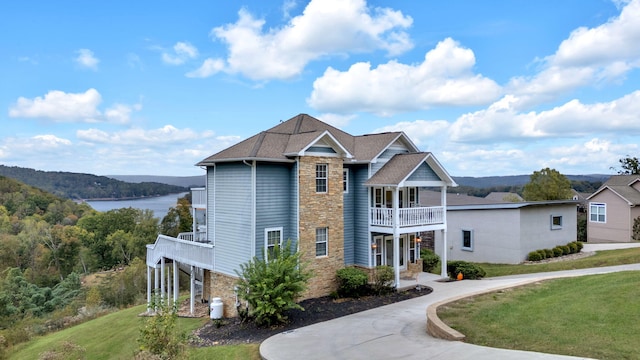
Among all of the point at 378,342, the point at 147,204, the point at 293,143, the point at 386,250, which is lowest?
the point at 378,342

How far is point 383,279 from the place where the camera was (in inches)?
704

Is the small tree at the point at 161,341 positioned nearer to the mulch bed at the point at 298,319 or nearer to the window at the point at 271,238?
the mulch bed at the point at 298,319

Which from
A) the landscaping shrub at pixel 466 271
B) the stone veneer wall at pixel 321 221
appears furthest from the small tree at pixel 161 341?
the landscaping shrub at pixel 466 271

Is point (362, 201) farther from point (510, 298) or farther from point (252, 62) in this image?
point (252, 62)

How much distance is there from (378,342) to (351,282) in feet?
19.4

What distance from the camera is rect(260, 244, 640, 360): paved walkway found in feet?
32.5

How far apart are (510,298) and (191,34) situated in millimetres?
19202

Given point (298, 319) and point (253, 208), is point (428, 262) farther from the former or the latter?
point (253, 208)

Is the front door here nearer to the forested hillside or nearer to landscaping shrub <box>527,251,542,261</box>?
landscaping shrub <box>527,251,542,261</box>

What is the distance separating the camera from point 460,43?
22.4 m

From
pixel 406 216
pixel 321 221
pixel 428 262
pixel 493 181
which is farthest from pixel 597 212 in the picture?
pixel 493 181

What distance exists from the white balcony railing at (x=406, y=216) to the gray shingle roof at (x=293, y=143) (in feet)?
8.07

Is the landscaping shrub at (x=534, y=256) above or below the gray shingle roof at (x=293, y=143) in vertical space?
below

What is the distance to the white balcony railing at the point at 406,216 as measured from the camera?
18.9 m
